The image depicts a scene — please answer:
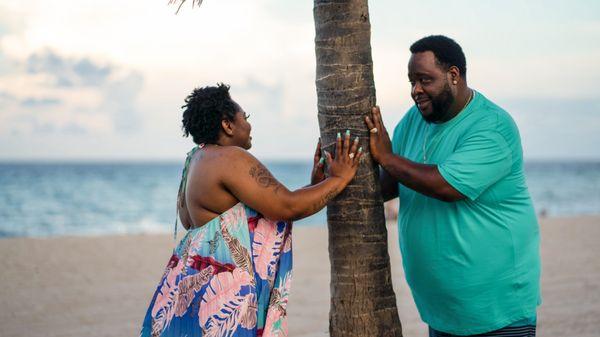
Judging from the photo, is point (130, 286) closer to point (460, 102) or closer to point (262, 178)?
point (262, 178)

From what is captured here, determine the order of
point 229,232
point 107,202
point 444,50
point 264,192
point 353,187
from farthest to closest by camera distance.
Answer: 1. point 107,202
2. point 353,187
3. point 444,50
4. point 229,232
5. point 264,192

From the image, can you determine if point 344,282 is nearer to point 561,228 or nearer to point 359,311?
point 359,311

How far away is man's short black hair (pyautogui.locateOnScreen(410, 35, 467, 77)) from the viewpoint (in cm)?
462

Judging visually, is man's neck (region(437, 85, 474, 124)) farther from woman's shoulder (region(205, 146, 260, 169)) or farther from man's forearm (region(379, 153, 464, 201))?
woman's shoulder (region(205, 146, 260, 169))

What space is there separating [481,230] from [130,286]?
8488 mm

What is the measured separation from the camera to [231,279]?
452 cm

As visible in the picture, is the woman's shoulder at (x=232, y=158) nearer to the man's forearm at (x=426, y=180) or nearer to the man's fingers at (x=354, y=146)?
the man's fingers at (x=354, y=146)

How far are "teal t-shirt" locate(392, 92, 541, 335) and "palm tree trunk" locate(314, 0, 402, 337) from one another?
0.38 metres

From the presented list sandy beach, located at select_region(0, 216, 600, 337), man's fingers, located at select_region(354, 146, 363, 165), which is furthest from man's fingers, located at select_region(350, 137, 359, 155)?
sandy beach, located at select_region(0, 216, 600, 337)

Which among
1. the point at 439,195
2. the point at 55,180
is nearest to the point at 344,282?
the point at 439,195

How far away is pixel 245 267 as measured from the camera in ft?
14.8

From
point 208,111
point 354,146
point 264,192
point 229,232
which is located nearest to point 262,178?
point 264,192

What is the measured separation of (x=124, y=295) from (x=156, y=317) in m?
6.80

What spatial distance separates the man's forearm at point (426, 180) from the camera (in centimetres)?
442
